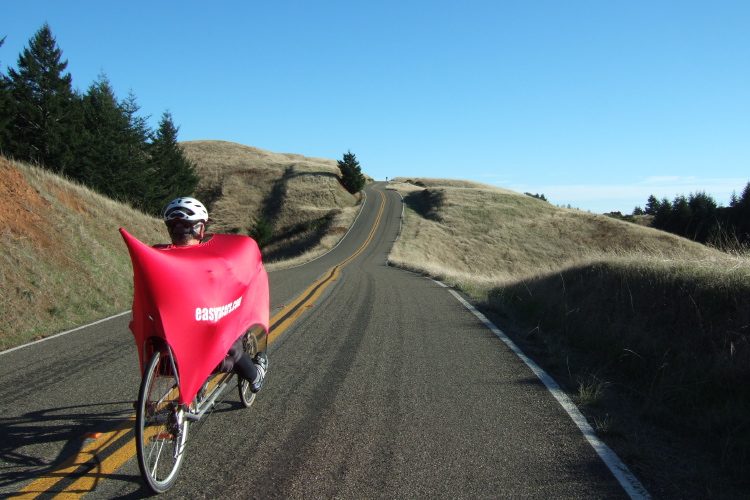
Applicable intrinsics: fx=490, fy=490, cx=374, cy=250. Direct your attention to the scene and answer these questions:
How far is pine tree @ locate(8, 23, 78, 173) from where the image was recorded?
28.9 metres

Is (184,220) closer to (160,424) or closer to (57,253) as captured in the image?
(160,424)

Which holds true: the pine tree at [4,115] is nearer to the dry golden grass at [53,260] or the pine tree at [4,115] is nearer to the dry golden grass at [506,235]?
the dry golden grass at [53,260]

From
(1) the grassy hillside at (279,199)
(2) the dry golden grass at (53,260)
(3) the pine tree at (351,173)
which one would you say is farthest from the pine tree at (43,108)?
(3) the pine tree at (351,173)

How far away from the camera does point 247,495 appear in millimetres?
2945

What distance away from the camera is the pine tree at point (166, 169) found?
129 ft

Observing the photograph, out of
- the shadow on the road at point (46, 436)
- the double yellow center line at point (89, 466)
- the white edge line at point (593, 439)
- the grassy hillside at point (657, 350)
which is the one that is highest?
the grassy hillside at point (657, 350)

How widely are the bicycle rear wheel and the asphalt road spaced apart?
124mm

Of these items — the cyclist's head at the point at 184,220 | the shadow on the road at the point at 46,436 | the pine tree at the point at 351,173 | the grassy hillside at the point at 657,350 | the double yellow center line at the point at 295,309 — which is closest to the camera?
the shadow on the road at the point at 46,436

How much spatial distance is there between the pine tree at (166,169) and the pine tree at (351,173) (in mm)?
26566

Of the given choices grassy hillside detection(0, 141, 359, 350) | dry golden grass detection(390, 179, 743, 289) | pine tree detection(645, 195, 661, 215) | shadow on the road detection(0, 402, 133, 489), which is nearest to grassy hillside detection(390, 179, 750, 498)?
shadow on the road detection(0, 402, 133, 489)

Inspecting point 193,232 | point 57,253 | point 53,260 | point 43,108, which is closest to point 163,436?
point 193,232

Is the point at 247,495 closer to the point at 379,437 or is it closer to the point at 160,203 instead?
the point at 379,437

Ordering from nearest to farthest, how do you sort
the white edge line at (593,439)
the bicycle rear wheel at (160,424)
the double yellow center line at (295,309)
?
the bicycle rear wheel at (160,424), the white edge line at (593,439), the double yellow center line at (295,309)

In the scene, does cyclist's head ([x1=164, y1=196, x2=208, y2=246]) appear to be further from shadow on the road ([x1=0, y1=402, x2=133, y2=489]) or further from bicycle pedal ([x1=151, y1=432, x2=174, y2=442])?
shadow on the road ([x1=0, y1=402, x2=133, y2=489])
